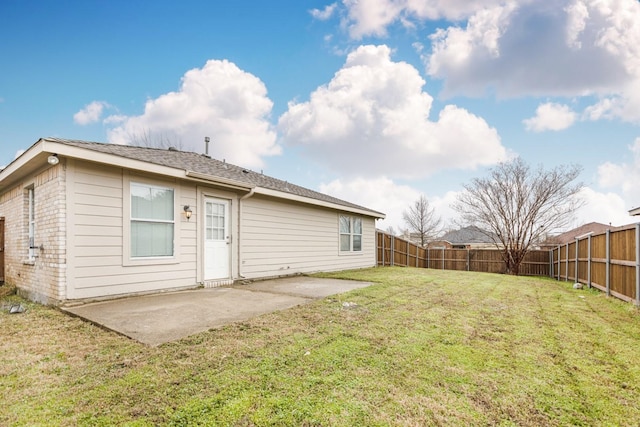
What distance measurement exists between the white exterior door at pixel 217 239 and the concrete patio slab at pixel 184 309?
712mm

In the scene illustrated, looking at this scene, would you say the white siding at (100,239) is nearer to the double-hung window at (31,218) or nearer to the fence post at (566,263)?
the double-hung window at (31,218)

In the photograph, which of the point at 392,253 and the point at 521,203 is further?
the point at 521,203

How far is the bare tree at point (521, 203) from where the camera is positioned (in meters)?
17.6

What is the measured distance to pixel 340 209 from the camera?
1152 cm

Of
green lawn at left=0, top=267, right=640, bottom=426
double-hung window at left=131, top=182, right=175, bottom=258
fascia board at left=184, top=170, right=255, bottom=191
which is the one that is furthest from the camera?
fascia board at left=184, top=170, right=255, bottom=191

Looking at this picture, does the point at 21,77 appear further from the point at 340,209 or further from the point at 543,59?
the point at 543,59

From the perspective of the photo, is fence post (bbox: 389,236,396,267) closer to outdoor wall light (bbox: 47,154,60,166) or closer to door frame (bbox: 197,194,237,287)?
door frame (bbox: 197,194,237,287)

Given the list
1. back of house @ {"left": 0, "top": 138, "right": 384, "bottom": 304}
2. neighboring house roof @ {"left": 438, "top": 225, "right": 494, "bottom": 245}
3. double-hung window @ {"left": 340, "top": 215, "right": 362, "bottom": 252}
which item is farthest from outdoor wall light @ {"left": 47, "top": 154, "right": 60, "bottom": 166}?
neighboring house roof @ {"left": 438, "top": 225, "right": 494, "bottom": 245}

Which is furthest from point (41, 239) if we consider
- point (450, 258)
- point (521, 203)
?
point (521, 203)

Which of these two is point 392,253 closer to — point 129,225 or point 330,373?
point 129,225

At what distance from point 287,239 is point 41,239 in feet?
18.3

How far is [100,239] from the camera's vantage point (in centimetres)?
533

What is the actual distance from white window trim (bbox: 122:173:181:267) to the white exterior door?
2.43ft

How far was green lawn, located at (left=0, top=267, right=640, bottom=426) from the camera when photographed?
1.95m
